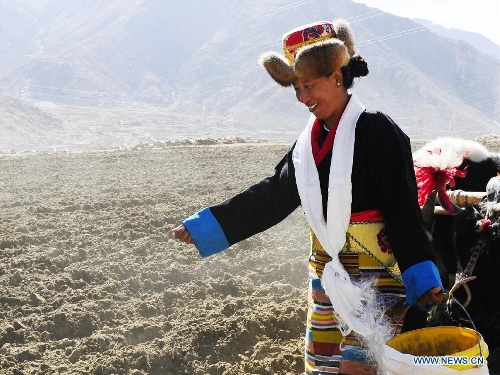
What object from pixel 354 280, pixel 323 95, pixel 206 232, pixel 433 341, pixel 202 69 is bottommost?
pixel 433 341

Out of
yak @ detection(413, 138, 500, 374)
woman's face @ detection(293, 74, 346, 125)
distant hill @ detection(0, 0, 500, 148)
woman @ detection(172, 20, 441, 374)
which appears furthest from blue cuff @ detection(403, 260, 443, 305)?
distant hill @ detection(0, 0, 500, 148)

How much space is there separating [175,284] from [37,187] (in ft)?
17.6

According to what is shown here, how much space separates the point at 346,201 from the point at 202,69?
303ft

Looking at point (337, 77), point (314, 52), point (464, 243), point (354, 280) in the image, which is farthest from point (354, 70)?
point (464, 243)

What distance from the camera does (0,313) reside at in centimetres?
441

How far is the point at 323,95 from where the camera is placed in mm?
2182

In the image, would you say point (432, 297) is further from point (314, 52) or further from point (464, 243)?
point (314, 52)

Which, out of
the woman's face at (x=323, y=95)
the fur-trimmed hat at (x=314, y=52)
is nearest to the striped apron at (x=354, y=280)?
the woman's face at (x=323, y=95)

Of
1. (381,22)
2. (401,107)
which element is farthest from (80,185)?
(381,22)

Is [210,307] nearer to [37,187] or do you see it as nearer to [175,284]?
[175,284]

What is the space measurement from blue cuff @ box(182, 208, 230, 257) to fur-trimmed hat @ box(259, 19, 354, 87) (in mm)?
635

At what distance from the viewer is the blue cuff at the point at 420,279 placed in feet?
6.57

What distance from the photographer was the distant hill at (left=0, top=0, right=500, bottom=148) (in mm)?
64875

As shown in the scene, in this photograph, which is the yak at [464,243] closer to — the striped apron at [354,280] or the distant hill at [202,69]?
the striped apron at [354,280]
